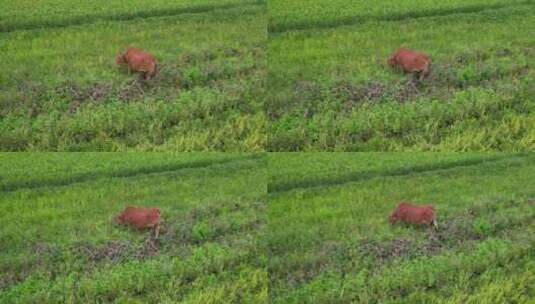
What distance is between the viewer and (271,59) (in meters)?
5.59

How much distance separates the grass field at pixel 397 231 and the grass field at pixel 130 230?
0.22 metres

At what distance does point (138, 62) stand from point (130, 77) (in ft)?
0.38

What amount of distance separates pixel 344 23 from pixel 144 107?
59.5 inches

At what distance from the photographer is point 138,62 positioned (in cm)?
554

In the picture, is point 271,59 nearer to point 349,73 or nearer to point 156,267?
point 349,73

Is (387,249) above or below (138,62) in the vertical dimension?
below

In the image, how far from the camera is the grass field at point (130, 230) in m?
5.39

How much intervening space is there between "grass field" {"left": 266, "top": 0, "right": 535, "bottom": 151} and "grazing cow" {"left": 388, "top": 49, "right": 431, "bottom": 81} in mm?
49

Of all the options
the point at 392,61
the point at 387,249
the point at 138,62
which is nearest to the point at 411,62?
the point at 392,61

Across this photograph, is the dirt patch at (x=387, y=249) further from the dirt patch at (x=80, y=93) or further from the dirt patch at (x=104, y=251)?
the dirt patch at (x=80, y=93)

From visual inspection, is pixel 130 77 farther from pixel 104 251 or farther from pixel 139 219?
pixel 104 251

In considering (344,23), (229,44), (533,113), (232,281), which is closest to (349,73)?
(344,23)

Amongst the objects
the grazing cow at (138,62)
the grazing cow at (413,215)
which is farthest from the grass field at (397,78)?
the grazing cow at (138,62)

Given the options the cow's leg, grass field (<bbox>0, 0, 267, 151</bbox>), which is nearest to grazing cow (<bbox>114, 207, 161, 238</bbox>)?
the cow's leg
